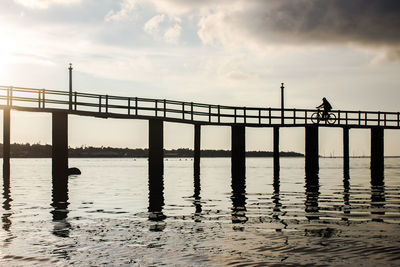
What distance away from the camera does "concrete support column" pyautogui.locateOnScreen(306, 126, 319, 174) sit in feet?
120

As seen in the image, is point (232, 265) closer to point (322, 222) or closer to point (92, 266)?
point (92, 266)

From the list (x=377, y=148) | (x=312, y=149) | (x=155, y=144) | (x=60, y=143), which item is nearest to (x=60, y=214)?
(x=60, y=143)

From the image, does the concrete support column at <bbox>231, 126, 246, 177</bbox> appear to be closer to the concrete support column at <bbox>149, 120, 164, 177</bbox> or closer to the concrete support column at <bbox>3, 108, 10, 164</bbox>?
the concrete support column at <bbox>149, 120, 164, 177</bbox>

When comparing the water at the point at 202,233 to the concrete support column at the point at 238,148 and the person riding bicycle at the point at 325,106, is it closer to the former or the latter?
the concrete support column at the point at 238,148

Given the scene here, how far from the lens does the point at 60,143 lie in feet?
92.2

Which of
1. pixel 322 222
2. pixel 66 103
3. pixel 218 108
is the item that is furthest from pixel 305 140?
pixel 322 222

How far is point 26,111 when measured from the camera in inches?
1114

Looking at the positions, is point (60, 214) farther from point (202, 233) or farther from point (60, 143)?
point (60, 143)

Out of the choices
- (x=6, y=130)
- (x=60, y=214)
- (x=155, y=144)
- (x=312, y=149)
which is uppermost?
(x=6, y=130)

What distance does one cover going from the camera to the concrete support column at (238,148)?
34656mm

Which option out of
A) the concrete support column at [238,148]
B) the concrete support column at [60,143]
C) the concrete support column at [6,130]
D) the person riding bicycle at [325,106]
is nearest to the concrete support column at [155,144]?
the concrete support column at [60,143]

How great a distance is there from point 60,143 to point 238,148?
12734 mm

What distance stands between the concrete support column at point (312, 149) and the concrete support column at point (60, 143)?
1750 cm

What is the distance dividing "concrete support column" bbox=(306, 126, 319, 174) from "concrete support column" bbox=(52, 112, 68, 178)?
1750 cm
